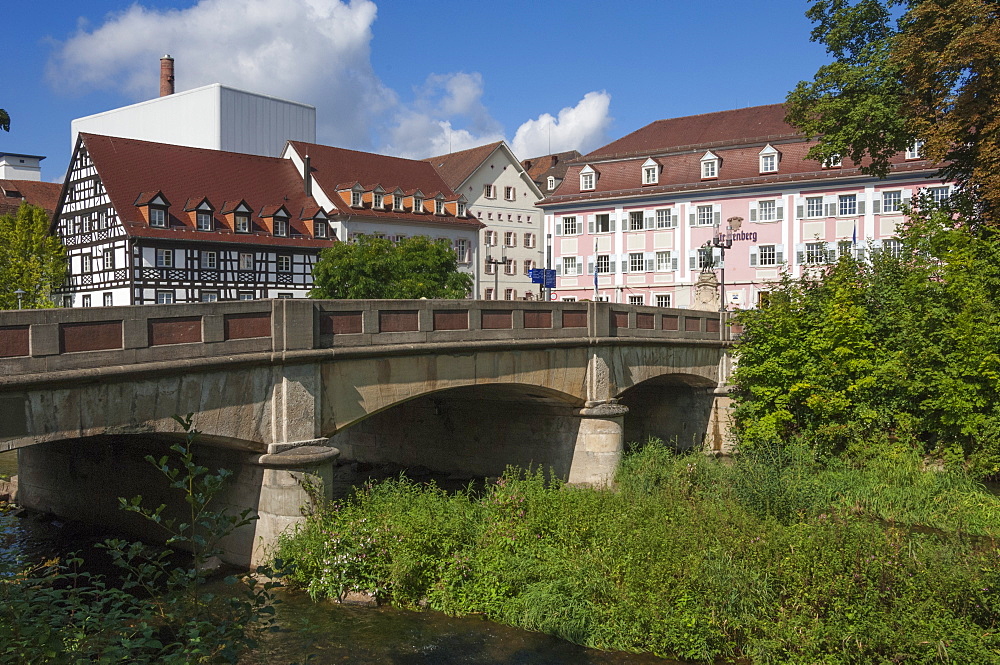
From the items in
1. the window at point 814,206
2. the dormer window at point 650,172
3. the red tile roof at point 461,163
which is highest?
the red tile roof at point 461,163

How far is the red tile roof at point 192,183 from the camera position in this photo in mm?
42156

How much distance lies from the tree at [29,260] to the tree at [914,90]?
32.5m

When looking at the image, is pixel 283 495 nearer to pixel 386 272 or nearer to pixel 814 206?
pixel 386 272

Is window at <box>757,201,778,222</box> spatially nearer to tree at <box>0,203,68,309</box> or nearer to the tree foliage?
the tree foliage

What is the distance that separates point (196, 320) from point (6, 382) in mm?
2845

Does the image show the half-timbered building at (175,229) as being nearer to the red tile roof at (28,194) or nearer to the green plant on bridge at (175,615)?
the red tile roof at (28,194)

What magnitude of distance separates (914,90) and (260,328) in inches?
655

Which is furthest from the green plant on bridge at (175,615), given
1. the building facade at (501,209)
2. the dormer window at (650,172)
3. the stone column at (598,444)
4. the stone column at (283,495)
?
the building facade at (501,209)

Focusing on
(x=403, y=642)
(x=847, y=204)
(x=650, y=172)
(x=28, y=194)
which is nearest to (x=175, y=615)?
(x=403, y=642)

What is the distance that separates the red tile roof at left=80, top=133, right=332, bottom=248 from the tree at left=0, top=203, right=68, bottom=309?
4.27 m

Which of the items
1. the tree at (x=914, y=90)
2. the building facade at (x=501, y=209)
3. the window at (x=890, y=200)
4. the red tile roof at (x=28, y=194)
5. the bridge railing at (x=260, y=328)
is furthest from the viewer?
the building facade at (x=501, y=209)

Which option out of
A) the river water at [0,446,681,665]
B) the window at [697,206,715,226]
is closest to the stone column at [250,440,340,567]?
the river water at [0,446,681,665]

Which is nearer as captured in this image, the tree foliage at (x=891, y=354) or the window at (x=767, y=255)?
→ the tree foliage at (x=891, y=354)

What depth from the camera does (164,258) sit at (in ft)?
137
